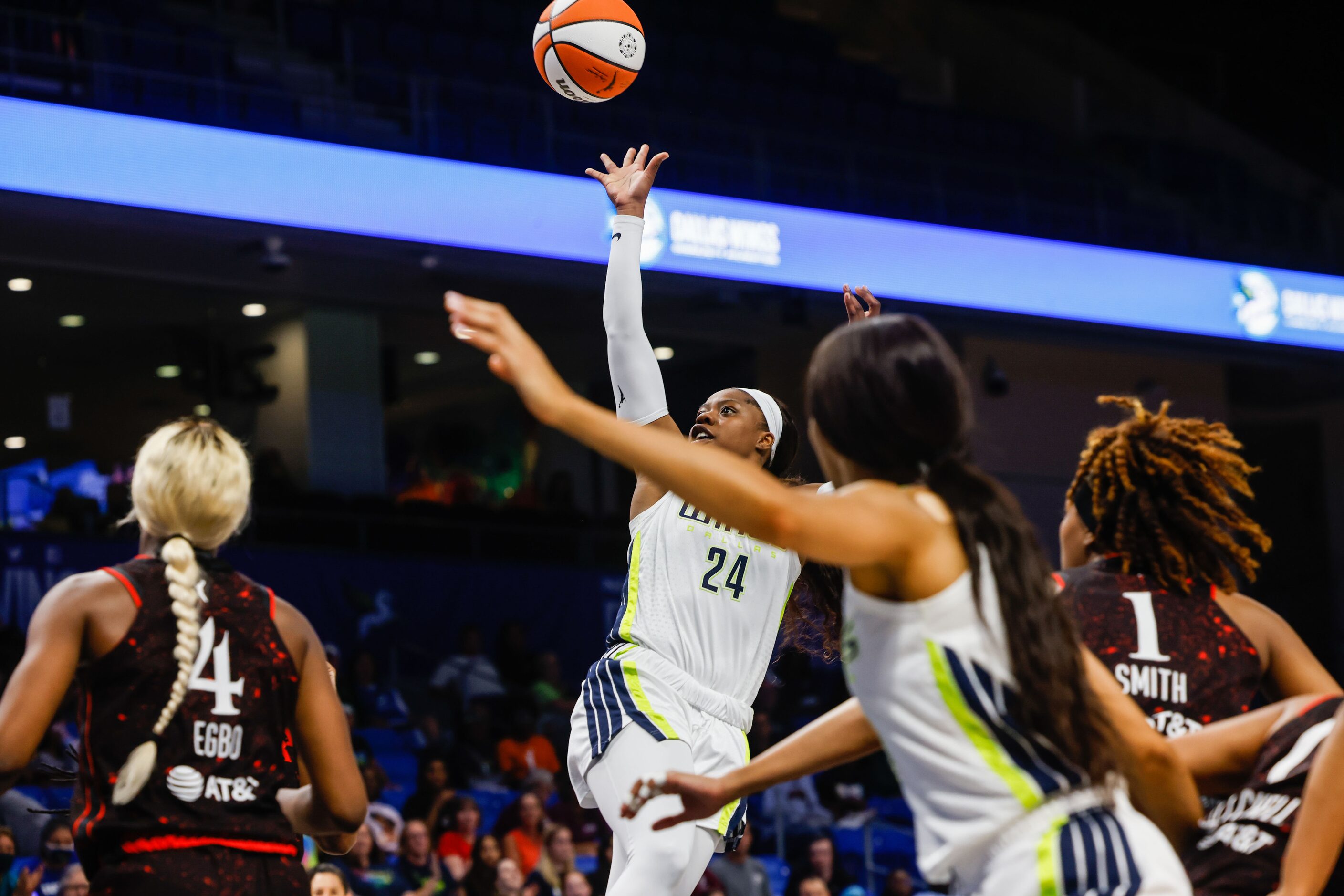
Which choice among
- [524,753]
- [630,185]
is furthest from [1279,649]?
[524,753]

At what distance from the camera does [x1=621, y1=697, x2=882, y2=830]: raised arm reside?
2385 millimetres

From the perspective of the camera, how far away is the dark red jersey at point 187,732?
8.45 ft

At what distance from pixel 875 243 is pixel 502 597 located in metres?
4.21

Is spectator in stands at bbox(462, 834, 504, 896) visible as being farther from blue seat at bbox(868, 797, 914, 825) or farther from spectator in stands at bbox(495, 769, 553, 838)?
blue seat at bbox(868, 797, 914, 825)

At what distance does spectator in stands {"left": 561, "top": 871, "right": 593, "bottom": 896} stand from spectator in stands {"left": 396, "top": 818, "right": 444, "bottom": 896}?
2.40 feet

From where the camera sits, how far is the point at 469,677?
1163 cm

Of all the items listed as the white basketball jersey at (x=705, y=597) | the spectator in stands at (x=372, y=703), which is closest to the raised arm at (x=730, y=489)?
the white basketball jersey at (x=705, y=597)

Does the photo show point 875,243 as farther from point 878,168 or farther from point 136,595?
point 136,595

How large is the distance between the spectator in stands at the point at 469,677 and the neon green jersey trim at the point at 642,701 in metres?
7.59

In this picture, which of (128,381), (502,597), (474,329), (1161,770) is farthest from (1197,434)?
(128,381)

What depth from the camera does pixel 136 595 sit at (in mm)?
2602

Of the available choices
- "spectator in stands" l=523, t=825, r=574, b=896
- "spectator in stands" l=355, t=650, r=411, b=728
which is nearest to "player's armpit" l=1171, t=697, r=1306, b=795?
"spectator in stands" l=523, t=825, r=574, b=896

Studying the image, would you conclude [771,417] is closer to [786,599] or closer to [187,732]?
[786,599]

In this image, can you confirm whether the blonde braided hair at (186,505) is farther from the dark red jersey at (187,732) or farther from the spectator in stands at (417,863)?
the spectator in stands at (417,863)
